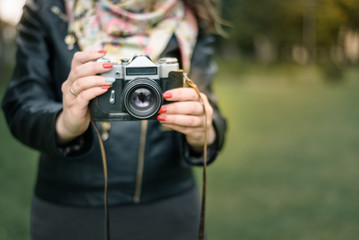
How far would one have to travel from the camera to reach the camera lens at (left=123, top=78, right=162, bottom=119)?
4.90 ft

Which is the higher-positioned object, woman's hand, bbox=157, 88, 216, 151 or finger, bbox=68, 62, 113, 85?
finger, bbox=68, 62, 113, 85

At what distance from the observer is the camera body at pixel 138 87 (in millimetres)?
1495

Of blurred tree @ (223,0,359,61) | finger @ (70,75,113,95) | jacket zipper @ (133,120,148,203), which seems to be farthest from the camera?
blurred tree @ (223,0,359,61)

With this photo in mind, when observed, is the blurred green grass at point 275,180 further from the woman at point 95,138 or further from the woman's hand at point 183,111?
the woman's hand at point 183,111

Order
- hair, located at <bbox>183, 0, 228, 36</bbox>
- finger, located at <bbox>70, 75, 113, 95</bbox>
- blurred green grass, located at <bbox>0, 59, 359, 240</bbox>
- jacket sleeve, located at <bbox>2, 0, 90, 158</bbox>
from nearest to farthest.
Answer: finger, located at <bbox>70, 75, 113, 95</bbox>
jacket sleeve, located at <bbox>2, 0, 90, 158</bbox>
hair, located at <bbox>183, 0, 228, 36</bbox>
blurred green grass, located at <bbox>0, 59, 359, 240</bbox>

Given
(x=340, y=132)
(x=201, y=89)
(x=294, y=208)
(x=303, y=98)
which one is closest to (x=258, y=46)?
(x=303, y=98)

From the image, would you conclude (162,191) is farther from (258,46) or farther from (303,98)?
(258,46)

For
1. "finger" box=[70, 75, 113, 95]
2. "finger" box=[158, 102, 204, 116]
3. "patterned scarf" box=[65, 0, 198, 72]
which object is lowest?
"finger" box=[158, 102, 204, 116]

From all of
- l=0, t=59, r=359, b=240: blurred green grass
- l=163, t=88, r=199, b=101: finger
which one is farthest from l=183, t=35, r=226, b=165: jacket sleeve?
l=0, t=59, r=359, b=240: blurred green grass

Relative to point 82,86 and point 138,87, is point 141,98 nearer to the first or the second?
point 138,87

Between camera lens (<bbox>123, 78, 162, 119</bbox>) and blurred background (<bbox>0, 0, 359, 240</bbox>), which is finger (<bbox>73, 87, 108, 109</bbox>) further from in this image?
blurred background (<bbox>0, 0, 359, 240</bbox>)

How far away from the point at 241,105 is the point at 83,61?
13788 mm

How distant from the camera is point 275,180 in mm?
6789

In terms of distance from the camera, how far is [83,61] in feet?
4.75
